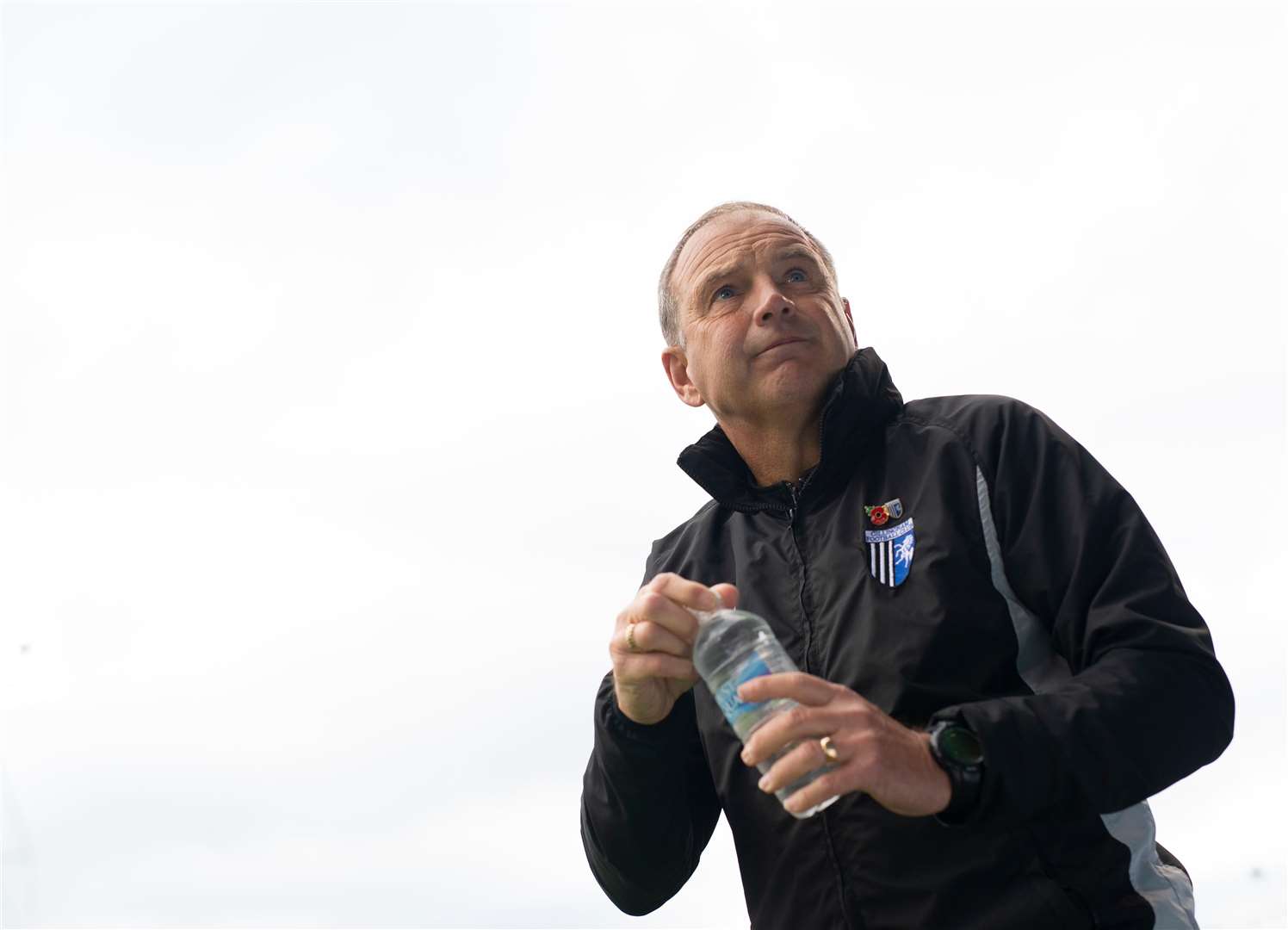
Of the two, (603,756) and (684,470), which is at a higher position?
(684,470)

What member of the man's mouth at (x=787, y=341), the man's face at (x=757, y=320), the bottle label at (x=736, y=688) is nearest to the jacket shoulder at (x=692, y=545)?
the man's face at (x=757, y=320)

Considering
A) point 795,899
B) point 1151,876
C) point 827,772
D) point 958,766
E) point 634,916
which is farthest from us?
point 634,916

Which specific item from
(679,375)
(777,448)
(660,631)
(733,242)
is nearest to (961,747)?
(660,631)

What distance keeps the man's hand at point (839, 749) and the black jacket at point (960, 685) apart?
21 cm

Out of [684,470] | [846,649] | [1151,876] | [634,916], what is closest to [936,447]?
[846,649]

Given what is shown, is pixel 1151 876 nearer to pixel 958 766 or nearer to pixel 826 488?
pixel 958 766

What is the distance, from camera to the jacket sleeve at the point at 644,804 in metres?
4.04

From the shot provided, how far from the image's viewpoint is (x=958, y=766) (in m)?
3.04

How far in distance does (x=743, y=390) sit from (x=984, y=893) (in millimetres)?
1954

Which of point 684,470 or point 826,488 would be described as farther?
point 684,470

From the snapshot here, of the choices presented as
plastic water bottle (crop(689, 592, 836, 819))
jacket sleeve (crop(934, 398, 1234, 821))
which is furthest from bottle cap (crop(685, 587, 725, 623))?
jacket sleeve (crop(934, 398, 1234, 821))

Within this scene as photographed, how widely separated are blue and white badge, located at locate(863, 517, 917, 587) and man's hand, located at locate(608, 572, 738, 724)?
1.89 ft

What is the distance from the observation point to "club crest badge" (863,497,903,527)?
3883 mm

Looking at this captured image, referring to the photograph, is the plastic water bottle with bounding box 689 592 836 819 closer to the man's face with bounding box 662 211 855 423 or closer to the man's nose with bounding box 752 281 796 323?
the man's face with bounding box 662 211 855 423
